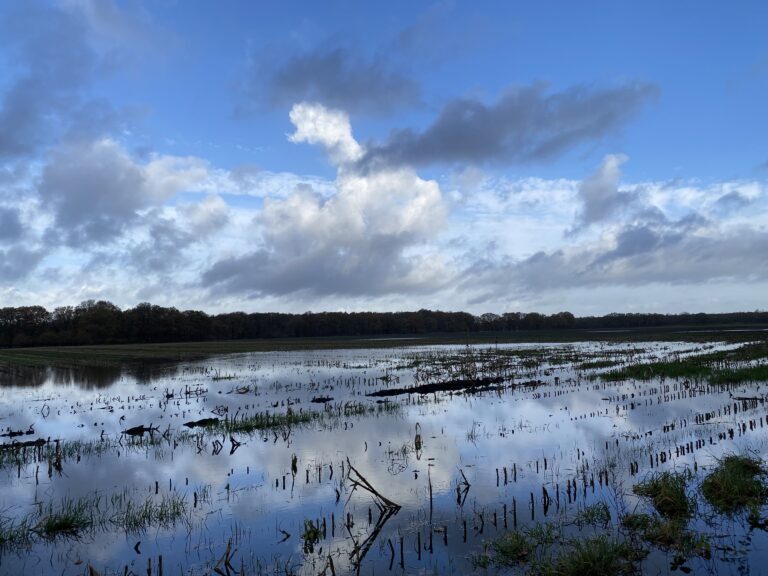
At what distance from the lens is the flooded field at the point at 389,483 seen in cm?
785

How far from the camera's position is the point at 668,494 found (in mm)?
9180

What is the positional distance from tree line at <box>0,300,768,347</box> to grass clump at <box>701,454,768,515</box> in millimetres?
125302

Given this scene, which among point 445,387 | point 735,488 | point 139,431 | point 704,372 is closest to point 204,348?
point 445,387

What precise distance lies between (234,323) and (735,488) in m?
151

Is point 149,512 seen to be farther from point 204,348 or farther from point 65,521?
point 204,348

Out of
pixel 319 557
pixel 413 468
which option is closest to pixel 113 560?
pixel 319 557

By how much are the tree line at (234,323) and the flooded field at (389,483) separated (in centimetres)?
11244

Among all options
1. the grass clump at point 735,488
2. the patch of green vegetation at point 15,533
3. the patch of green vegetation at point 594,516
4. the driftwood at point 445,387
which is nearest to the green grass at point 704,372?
the driftwood at point 445,387

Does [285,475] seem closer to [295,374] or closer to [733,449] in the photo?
[733,449]

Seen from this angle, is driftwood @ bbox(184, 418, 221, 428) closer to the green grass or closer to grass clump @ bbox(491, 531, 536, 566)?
grass clump @ bbox(491, 531, 536, 566)

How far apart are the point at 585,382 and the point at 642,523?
63.9ft

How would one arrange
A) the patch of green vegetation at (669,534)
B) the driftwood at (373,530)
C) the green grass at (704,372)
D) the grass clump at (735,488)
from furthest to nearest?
the green grass at (704,372) → the grass clump at (735,488) → the driftwood at (373,530) → the patch of green vegetation at (669,534)

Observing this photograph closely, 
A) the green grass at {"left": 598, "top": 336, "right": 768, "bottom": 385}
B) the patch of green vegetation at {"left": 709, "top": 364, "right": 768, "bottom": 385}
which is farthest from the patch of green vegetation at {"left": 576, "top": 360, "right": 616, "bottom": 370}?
the patch of green vegetation at {"left": 709, "top": 364, "right": 768, "bottom": 385}

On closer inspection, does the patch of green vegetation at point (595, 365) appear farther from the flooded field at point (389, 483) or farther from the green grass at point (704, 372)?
the flooded field at point (389, 483)
